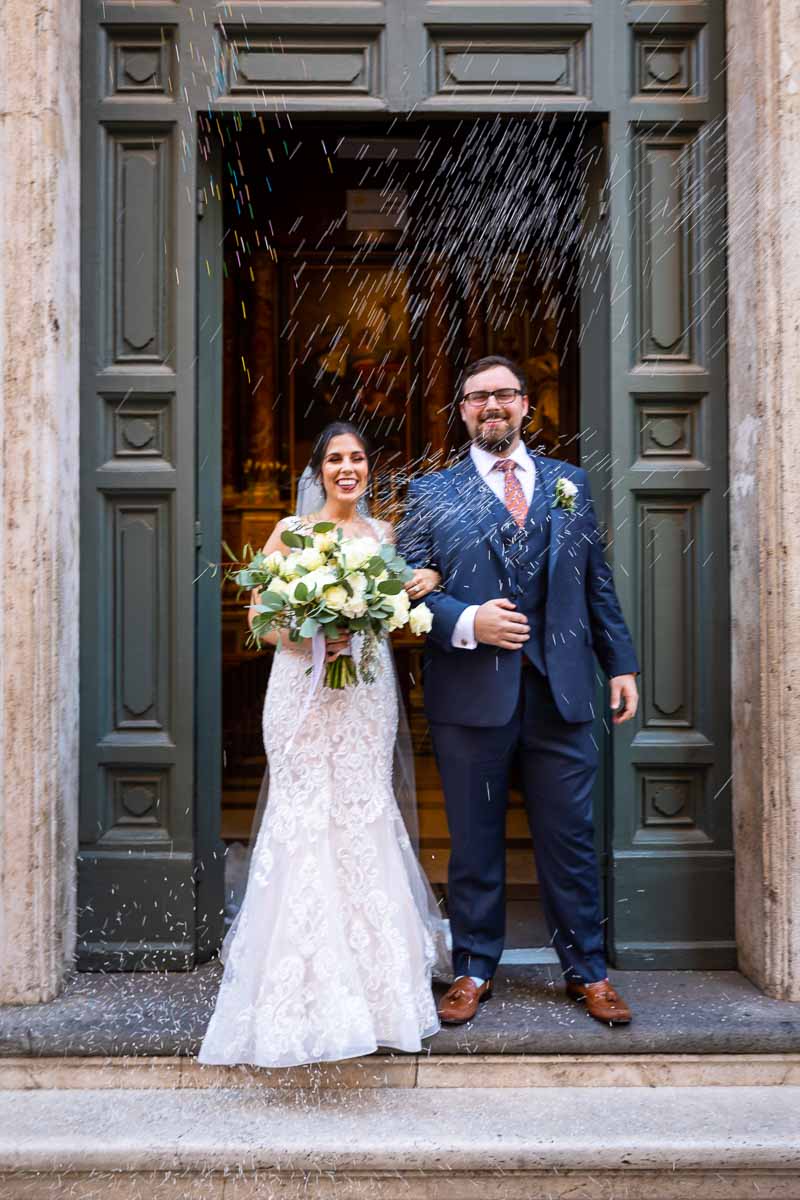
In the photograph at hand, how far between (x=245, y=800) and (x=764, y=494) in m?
4.66

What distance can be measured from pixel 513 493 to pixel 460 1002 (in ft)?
5.92

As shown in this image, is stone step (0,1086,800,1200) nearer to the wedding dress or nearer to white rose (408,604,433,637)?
the wedding dress

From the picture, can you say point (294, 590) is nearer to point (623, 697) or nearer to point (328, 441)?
point (328, 441)

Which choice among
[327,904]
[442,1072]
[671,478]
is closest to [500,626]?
[327,904]

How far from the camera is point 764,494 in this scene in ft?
13.4

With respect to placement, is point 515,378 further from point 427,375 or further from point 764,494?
point 427,375

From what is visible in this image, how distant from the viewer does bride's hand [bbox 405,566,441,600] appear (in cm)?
370

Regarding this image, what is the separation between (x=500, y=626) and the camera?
358cm

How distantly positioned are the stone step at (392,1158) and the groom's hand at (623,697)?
1.34 metres

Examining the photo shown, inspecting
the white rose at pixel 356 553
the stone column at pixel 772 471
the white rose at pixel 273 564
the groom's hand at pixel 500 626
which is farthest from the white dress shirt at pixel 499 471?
the stone column at pixel 772 471

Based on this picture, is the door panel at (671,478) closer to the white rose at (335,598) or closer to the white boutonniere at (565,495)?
the white boutonniere at (565,495)

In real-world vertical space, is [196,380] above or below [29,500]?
above

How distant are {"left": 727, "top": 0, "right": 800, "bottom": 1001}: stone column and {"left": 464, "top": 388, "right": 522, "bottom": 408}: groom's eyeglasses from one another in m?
1.04

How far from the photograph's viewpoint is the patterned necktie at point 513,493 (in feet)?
12.5
